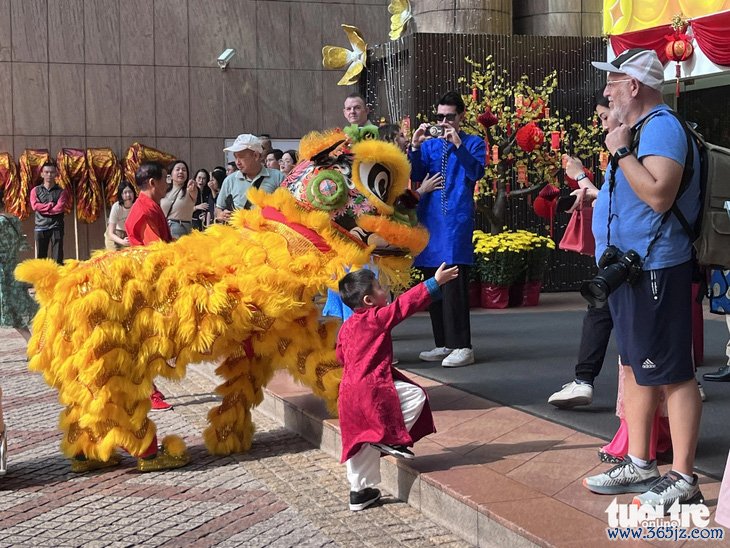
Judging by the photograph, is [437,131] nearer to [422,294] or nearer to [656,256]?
[422,294]

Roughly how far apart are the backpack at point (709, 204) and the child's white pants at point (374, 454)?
4.67 feet

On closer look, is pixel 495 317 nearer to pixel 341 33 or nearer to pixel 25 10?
pixel 341 33

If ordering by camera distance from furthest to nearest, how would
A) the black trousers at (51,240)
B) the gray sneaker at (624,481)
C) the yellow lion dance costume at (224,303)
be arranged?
the black trousers at (51,240), the yellow lion dance costume at (224,303), the gray sneaker at (624,481)

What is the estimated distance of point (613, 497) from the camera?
375 cm

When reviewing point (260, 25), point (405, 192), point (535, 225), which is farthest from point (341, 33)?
point (405, 192)

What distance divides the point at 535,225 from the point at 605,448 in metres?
7.83

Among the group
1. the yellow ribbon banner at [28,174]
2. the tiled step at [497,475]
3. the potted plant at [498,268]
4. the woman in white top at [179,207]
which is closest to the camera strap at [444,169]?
the tiled step at [497,475]

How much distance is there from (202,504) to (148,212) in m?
2.12

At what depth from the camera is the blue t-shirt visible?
3438 mm

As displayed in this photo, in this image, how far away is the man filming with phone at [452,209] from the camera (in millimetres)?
6688

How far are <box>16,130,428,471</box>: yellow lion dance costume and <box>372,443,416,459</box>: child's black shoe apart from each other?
933 millimetres

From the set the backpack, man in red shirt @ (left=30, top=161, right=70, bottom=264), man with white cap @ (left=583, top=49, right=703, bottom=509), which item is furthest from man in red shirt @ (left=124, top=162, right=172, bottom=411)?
man in red shirt @ (left=30, top=161, right=70, bottom=264)

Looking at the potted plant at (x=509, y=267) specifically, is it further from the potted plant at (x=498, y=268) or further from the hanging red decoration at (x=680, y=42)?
the hanging red decoration at (x=680, y=42)

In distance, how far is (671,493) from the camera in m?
3.51
